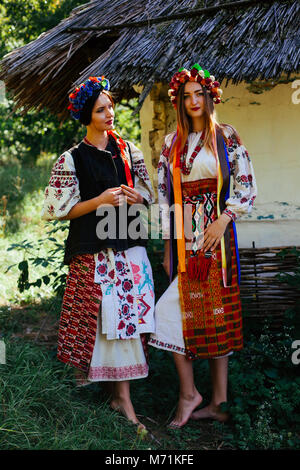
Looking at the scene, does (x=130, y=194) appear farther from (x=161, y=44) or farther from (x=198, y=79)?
(x=161, y=44)

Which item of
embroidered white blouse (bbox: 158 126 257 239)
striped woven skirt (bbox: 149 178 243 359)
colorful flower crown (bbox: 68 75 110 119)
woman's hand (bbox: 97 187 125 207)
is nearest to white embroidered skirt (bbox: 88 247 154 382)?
striped woven skirt (bbox: 149 178 243 359)

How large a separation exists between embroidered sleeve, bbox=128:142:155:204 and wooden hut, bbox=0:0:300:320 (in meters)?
0.91

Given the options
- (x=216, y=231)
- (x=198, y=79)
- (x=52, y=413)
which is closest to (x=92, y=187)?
(x=216, y=231)

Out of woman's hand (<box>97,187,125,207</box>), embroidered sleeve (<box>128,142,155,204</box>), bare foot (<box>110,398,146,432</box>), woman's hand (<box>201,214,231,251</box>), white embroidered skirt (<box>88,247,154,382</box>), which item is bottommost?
bare foot (<box>110,398,146,432</box>)

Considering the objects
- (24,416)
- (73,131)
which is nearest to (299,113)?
(24,416)

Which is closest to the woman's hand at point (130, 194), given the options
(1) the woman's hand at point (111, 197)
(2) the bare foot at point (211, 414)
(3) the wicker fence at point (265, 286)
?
(1) the woman's hand at point (111, 197)

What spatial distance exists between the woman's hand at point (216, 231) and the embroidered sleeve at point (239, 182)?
45mm

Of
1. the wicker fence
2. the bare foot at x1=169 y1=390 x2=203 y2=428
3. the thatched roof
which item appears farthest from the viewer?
the wicker fence

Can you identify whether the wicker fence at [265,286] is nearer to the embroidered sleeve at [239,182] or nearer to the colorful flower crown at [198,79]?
the embroidered sleeve at [239,182]

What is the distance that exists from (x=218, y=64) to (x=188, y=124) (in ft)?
4.10

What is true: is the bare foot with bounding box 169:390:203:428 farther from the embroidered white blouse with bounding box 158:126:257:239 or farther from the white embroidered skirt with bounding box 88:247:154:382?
the embroidered white blouse with bounding box 158:126:257:239

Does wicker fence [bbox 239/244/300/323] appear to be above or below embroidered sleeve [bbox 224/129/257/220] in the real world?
below

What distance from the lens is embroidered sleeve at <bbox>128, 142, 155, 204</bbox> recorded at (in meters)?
3.53

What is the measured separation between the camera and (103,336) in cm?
337
